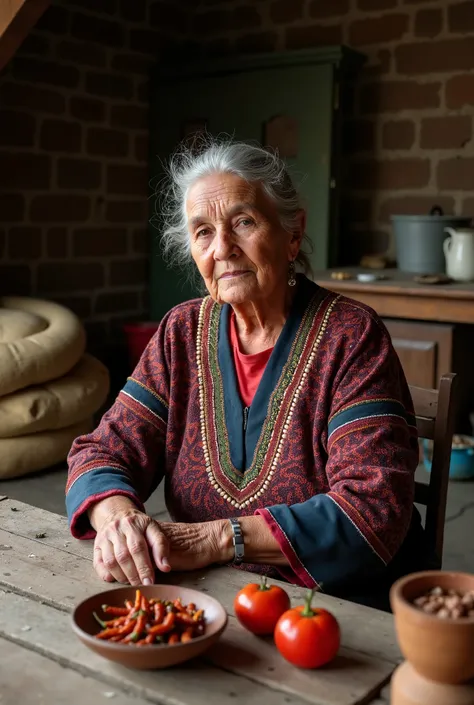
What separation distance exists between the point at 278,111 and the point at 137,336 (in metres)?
1.61

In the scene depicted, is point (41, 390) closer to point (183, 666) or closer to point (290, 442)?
point (290, 442)

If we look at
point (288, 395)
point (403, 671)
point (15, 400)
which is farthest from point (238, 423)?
point (15, 400)

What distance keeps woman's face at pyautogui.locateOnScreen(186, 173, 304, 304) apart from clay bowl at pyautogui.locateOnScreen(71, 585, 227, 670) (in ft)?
2.58

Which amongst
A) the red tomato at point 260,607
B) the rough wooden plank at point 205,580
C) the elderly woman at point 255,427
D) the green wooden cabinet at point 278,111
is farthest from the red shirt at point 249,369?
the green wooden cabinet at point 278,111

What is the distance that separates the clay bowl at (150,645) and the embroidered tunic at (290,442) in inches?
12.7

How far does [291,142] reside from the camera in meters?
5.21

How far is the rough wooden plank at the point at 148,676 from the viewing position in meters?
1.07

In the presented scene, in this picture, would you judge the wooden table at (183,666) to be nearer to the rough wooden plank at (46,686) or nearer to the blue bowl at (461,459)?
the rough wooden plank at (46,686)

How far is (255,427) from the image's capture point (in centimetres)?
180

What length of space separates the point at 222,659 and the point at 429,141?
430 centimetres

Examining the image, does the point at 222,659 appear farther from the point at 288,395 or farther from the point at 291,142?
the point at 291,142

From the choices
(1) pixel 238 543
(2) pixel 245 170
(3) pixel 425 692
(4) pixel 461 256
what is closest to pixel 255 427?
(1) pixel 238 543

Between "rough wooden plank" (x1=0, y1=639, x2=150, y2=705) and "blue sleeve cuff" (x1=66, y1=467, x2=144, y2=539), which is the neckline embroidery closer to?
"blue sleeve cuff" (x1=66, y1=467, x2=144, y2=539)

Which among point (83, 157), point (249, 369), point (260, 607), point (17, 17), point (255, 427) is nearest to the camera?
point (260, 607)
